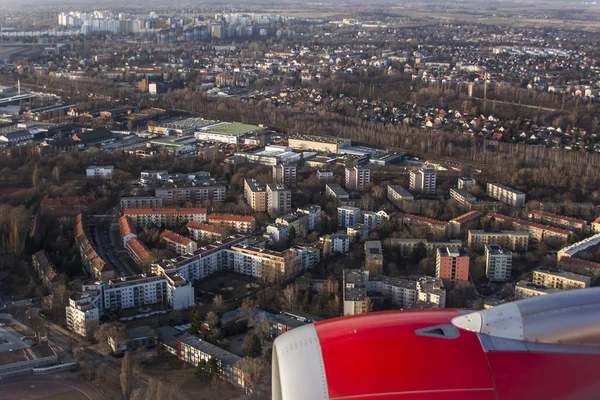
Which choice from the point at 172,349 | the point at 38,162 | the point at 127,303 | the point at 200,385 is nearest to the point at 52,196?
the point at 38,162

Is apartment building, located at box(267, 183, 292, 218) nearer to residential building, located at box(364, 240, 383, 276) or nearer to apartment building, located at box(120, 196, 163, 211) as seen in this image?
apartment building, located at box(120, 196, 163, 211)

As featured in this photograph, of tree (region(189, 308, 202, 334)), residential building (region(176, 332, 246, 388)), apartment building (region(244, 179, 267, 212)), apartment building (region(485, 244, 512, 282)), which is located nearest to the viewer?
residential building (region(176, 332, 246, 388))

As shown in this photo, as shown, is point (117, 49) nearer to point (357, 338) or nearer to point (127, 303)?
point (127, 303)

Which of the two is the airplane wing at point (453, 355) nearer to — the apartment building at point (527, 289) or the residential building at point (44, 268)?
the apartment building at point (527, 289)

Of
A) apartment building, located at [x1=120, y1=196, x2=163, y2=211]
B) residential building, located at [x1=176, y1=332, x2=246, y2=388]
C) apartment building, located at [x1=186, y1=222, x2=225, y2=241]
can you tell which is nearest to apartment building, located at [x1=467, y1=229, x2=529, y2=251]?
apartment building, located at [x1=186, y1=222, x2=225, y2=241]

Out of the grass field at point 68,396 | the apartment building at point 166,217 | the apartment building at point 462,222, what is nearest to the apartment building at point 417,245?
the apartment building at point 462,222

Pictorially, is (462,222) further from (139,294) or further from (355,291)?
(139,294)

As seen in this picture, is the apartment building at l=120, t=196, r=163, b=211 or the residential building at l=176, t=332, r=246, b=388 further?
the apartment building at l=120, t=196, r=163, b=211
